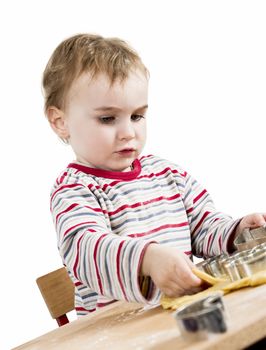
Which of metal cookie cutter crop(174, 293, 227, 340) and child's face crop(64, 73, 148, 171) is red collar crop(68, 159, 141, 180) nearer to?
child's face crop(64, 73, 148, 171)

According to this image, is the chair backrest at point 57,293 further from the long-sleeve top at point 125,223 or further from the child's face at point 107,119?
the child's face at point 107,119

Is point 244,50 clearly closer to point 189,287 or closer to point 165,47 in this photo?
point 165,47

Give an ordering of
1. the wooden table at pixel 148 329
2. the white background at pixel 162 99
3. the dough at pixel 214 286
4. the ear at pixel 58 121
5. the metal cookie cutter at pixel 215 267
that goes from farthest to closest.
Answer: the white background at pixel 162 99, the ear at pixel 58 121, the metal cookie cutter at pixel 215 267, the dough at pixel 214 286, the wooden table at pixel 148 329

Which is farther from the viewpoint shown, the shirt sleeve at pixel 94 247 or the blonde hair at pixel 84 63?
the blonde hair at pixel 84 63

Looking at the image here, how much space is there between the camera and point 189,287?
0.77 metres

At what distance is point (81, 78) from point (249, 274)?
19.9 inches

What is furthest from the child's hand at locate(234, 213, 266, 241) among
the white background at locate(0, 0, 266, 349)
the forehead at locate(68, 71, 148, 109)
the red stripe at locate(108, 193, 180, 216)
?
the white background at locate(0, 0, 266, 349)

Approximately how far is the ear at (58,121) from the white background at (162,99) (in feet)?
4.67

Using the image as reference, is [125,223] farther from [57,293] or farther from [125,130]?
[57,293]

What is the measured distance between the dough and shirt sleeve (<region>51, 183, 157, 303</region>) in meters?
0.07

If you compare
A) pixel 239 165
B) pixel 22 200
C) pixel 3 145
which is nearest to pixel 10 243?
pixel 22 200

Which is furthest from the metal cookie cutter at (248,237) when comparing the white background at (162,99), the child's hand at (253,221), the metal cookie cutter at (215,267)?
the white background at (162,99)

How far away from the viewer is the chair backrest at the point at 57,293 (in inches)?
49.6

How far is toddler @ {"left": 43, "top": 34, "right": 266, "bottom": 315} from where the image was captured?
103 cm
